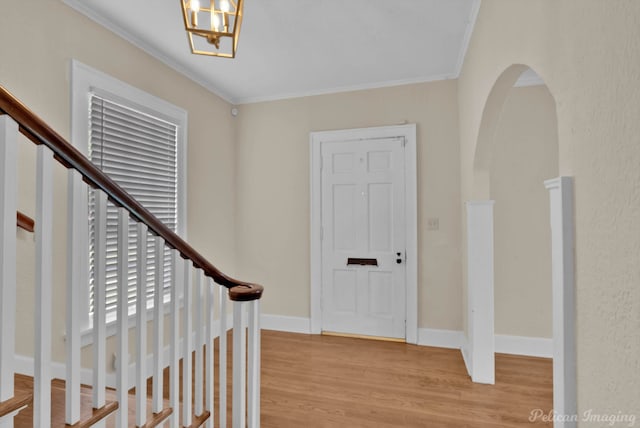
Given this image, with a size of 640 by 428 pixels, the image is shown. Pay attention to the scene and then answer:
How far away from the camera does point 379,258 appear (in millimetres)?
3797

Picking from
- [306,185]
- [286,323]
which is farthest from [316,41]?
[286,323]

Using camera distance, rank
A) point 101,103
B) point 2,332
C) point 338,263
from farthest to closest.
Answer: point 338,263, point 101,103, point 2,332

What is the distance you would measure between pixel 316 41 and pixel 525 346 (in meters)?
3.41

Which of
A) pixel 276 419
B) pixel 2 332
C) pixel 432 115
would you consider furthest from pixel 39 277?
pixel 432 115

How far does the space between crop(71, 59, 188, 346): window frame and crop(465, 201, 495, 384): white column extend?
261 centimetres

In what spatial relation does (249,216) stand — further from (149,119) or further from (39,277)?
(39,277)

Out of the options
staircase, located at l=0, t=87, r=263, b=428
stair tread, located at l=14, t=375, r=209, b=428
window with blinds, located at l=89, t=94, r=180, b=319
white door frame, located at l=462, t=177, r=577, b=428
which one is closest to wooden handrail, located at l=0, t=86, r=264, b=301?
staircase, located at l=0, t=87, r=263, b=428

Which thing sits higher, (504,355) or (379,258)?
(379,258)

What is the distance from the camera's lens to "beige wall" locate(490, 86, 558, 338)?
10.9 ft

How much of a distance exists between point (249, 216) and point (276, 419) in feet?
8.02

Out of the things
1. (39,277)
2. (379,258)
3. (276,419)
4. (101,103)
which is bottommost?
(276,419)

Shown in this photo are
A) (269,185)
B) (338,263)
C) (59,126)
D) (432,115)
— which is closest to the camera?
(59,126)

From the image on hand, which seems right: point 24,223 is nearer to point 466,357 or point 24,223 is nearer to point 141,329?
point 141,329

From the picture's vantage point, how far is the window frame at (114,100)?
7.66 feet
